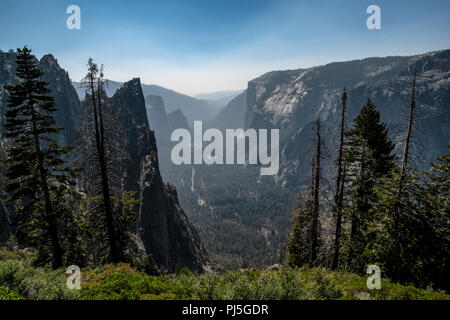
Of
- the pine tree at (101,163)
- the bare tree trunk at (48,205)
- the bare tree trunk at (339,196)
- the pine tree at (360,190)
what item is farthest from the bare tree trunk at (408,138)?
the bare tree trunk at (48,205)

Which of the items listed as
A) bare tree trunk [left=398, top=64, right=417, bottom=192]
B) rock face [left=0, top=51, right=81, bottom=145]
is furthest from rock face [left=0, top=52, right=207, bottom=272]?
bare tree trunk [left=398, top=64, right=417, bottom=192]

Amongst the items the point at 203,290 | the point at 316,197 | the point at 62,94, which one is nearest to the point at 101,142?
the point at 203,290

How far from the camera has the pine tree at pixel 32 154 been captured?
14234mm

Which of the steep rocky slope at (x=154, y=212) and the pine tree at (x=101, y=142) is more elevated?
the pine tree at (x=101, y=142)

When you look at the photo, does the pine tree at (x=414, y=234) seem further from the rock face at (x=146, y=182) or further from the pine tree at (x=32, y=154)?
the rock face at (x=146, y=182)

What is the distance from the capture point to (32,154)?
1470 centimetres

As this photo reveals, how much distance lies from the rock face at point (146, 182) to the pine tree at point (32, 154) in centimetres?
4411

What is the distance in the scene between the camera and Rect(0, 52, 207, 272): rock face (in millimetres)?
74750

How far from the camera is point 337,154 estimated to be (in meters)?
17.0

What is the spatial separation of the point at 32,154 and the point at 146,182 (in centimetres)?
7006

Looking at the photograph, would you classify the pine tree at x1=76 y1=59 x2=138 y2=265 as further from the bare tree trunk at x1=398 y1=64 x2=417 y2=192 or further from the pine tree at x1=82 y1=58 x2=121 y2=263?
the bare tree trunk at x1=398 y1=64 x2=417 y2=192
